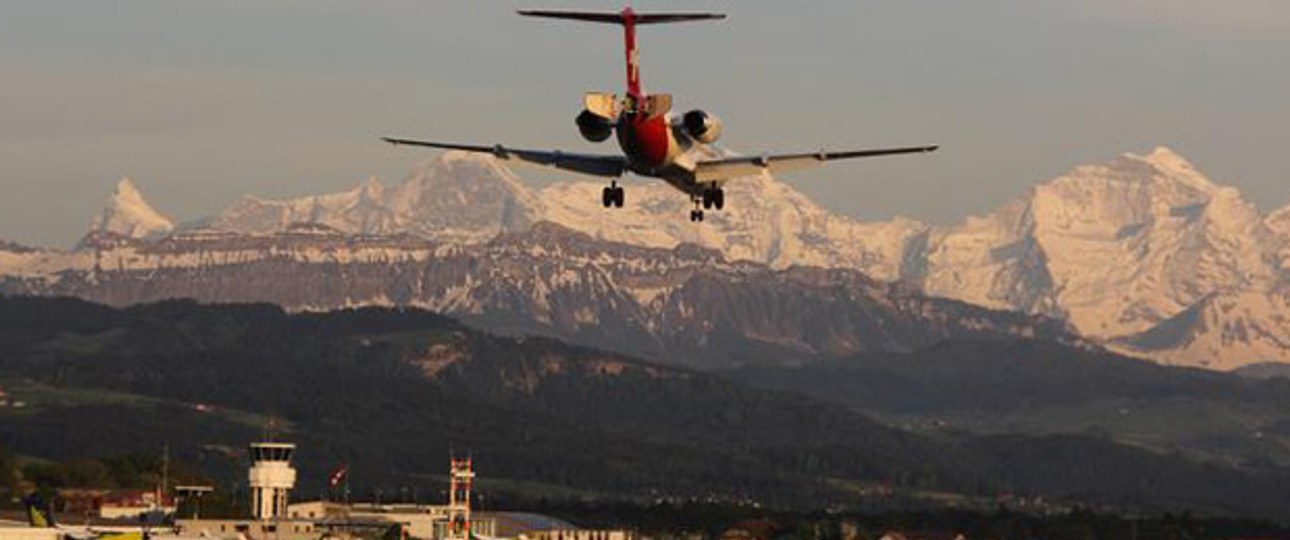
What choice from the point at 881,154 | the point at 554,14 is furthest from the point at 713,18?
the point at 881,154

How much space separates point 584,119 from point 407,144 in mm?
13850

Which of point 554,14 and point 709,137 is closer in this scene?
point 554,14

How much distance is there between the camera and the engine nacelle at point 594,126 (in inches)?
7515

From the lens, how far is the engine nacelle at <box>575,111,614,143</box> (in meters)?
191

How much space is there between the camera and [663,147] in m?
195

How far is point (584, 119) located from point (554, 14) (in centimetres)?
1216

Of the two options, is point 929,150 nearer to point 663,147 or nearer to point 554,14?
point 663,147

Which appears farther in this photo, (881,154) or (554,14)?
(881,154)

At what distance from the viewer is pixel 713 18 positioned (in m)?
180

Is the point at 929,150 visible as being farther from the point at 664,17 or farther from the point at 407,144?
the point at 407,144

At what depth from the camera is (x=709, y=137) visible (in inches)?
7869

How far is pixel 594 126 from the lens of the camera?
19150cm

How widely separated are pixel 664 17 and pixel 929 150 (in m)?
19.3

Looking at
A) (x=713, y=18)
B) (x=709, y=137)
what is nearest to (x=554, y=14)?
(x=713, y=18)
